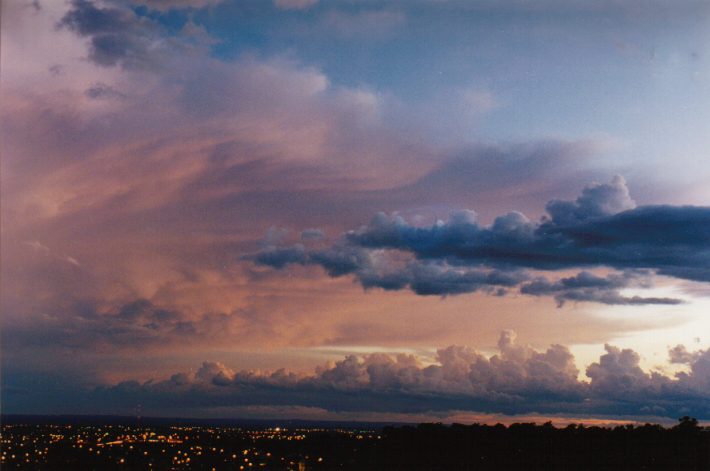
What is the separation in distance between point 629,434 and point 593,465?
39550 millimetres

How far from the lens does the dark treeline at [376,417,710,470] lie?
315ft

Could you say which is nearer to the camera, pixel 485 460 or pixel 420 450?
pixel 485 460

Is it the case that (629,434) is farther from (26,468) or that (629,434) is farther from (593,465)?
(26,468)

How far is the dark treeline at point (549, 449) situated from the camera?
9606 cm

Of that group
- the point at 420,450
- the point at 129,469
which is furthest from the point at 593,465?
the point at 129,469

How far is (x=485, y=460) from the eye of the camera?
111 metres

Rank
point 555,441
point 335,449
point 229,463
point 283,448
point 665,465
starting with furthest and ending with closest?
point 283,448, point 335,449, point 229,463, point 555,441, point 665,465

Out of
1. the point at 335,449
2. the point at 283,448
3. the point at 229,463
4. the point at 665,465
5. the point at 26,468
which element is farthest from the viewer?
the point at 283,448

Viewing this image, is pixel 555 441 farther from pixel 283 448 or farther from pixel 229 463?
pixel 283 448

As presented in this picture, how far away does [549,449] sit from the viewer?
113312mm

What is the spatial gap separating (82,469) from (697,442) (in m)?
86.2

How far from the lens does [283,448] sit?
180 m

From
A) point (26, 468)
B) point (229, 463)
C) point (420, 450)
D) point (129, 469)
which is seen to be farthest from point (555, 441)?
point (26, 468)

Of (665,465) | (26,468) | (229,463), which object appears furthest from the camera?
(229,463)
